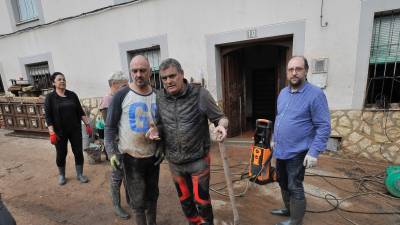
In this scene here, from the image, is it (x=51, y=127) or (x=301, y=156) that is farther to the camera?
(x=51, y=127)

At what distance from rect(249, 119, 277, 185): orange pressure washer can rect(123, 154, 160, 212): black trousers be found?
1.84 metres

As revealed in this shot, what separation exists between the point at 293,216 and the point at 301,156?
2.29 ft

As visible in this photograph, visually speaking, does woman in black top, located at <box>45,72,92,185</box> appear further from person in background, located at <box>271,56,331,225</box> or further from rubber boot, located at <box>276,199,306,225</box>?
rubber boot, located at <box>276,199,306,225</box>

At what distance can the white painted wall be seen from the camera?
429cm

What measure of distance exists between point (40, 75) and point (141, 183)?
27.3ft

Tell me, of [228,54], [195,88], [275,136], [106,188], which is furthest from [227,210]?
[228,54]

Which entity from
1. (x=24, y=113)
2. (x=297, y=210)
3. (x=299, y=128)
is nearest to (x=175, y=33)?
(x=299, y=128)

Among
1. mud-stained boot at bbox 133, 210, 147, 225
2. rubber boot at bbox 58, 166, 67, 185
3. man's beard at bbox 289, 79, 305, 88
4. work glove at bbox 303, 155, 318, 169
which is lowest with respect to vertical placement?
rubber boot at bbox 58, 166, 67, 185

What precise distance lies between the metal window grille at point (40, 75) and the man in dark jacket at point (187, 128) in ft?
26.1

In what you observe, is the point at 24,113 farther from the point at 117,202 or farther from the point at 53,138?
the point at 117,202

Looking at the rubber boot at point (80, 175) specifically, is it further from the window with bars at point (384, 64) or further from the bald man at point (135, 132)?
the window with bars at point (384, 64)

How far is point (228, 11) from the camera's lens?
5.04 metres

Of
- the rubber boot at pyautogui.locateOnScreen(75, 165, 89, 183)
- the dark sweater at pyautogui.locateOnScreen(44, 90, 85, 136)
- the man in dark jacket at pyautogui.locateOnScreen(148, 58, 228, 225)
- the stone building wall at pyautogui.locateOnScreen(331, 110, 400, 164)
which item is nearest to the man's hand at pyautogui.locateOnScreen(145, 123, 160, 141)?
the man in dark jacket at pyautogui.locateOnScreen(148, 58, 228, 225)

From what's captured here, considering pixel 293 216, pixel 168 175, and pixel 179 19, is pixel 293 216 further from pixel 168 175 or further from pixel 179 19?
pixel 179 19
